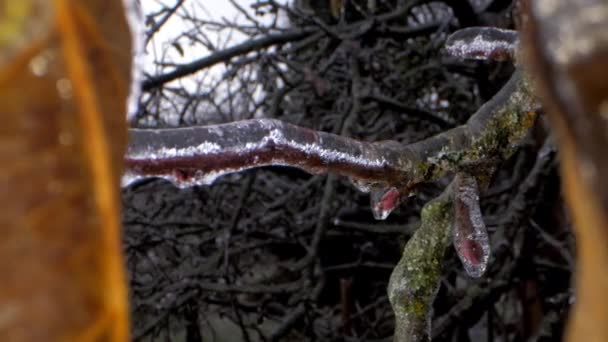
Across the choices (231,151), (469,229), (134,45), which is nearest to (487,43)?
(469,229)

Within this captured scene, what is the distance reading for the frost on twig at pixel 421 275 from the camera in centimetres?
50

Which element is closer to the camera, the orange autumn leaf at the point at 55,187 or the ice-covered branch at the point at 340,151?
the orange autumn leaf at the point at 55,187

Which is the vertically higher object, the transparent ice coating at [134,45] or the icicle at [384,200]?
the transparent ice coating at [134,45]

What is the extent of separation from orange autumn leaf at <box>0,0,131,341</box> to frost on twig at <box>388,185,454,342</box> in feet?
1.21

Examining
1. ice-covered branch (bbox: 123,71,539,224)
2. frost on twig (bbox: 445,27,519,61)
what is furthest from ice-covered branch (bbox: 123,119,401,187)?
frost on twig (bbox: 445,27,519,61)

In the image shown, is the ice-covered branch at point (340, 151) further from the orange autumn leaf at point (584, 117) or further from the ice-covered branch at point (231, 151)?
the orange autumn leaf at point (584, 117)

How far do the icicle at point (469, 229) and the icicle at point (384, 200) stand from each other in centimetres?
4

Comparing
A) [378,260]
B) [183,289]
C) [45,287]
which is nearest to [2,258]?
[45,287]

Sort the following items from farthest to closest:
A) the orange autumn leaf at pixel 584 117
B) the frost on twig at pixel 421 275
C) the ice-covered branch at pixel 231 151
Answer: the frost on twig at pixel 421 275
the ice-covered branch at pixel 231 151
the orange autumn leaf at pixel 584 117

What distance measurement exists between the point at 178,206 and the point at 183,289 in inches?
19.7

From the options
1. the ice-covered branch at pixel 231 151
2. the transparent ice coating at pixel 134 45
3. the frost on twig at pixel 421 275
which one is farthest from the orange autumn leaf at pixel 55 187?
the frost on twig at pixel 421 275

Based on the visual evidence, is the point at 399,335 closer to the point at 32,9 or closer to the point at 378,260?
the point at 32,9

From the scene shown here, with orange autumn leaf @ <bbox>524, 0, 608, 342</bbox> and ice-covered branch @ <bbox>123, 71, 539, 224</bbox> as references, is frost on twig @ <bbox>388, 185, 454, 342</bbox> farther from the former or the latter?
orange autumn leaf @ <bbox>524, 0, 608, 342</bbox>

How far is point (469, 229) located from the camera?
53 centimetres
